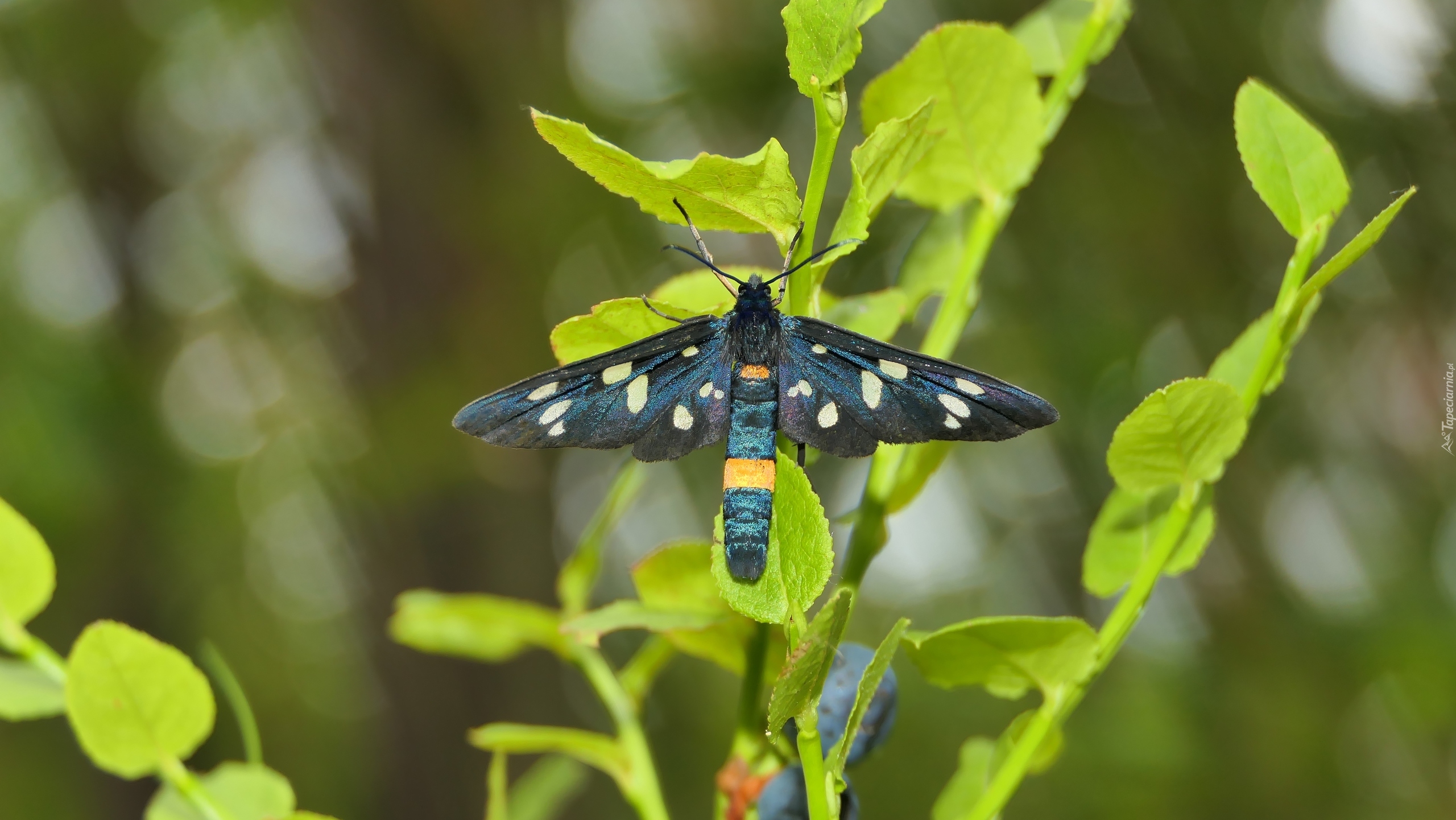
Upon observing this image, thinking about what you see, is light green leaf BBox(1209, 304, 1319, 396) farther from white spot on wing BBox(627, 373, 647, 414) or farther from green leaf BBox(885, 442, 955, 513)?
white spot on wing BBox(627, 373, 647, 414)

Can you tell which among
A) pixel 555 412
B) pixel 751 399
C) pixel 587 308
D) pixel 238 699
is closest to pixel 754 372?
pixel 751 399

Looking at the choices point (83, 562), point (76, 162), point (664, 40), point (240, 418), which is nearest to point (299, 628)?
point (240, 418)

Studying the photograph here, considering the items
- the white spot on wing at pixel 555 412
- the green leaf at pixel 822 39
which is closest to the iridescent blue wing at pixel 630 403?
the white spot on wing at pixel 555 412

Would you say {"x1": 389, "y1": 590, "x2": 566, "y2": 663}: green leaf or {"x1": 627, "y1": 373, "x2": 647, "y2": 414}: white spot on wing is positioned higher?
{"x1": 627, "y1": 373, "x2": 647, "y2": 414}: white spot on wing

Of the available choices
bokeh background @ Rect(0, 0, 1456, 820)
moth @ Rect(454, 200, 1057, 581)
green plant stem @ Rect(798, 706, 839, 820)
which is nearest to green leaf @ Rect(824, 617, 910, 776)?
green plant stem @ Rect(798, 706, 839, 820)

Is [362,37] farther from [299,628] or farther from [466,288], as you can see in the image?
[299,628]
